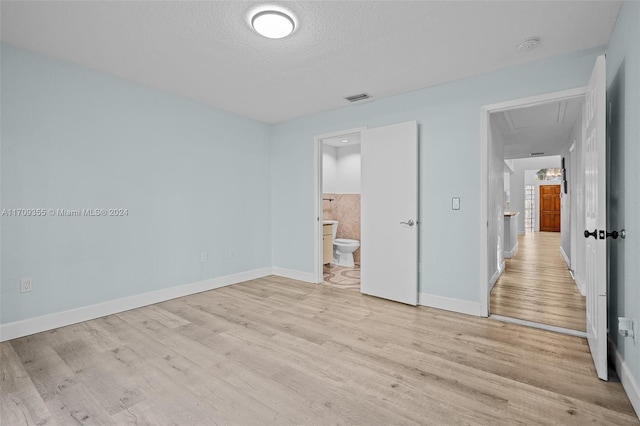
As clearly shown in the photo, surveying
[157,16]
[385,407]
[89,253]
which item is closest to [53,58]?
[157,16]

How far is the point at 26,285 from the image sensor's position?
106 inches

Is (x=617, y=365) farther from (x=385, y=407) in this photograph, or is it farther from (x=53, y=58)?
(x=53, y=58)

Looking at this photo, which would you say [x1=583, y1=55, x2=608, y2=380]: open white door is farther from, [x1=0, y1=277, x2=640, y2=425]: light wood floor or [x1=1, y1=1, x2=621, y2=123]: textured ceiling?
[x1=1, y1=1, x2=621, y2=123]: textured ceiling

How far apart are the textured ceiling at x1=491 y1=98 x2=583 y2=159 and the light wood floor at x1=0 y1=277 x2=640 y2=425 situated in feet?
7.88

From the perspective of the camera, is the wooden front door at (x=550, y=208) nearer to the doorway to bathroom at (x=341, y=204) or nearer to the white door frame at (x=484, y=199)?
the doorway to bathroom at (x=341, y=204)

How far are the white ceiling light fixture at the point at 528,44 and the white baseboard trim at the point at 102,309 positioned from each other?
413 centimetres

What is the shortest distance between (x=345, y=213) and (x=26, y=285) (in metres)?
4.83

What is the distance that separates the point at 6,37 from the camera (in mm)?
2477

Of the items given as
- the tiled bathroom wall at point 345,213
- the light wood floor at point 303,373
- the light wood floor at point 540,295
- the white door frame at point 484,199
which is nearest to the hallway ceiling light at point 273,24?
the white door frame at point 484,199

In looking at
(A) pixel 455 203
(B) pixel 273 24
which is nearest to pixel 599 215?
(A) pixel 455 203

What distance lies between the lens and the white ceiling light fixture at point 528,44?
246cm

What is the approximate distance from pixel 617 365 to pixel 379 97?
322 cm

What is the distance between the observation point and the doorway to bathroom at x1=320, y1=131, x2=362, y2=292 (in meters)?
5.57

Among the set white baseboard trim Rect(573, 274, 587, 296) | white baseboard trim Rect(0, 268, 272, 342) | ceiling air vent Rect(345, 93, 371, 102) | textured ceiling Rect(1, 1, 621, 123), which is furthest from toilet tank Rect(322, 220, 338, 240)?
white baseboard trim Rect(573, 274, 587, 296)
